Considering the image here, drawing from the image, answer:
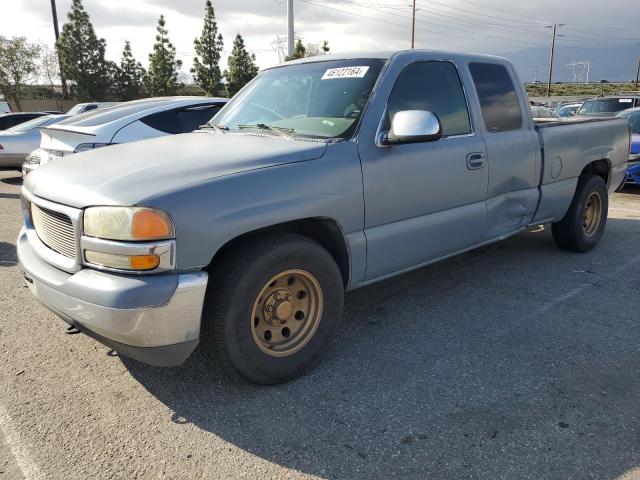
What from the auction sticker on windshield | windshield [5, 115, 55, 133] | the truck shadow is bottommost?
the truck shadow

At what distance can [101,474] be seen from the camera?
7.64 ft

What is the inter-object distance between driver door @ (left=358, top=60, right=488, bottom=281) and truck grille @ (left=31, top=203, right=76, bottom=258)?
5.53 feet

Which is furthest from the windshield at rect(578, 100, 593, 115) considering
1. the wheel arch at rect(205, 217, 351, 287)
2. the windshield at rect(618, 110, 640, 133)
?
the wheel arch at rect(205, 217, 351, 287)

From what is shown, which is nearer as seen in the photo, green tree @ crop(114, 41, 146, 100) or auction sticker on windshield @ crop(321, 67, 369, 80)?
auction sticker on windshield @ crop(321, 67, 369, 80)

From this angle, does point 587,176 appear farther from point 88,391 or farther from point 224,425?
point 88,391

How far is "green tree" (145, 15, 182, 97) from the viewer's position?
4602 centimetres

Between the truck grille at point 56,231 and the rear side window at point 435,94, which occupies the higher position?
the rear side window at point 435,94

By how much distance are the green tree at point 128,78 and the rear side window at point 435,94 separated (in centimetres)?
4754

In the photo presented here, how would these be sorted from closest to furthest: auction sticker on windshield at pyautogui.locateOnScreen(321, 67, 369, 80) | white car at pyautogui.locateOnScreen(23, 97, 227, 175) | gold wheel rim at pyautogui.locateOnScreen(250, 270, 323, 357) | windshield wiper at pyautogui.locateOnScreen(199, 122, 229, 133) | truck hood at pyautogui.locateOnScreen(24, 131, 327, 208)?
1. truck hood at pyautogui.locateOnScreen(24, 131, 327, 208)
2. gold wheel rim at pyautogui.locateOnScreen(250, 270, 323, 357)
3. auction sticker on windshield at pyautogui.locateOnScreen(321, 67, 369, 80)
4. windshield wiper at pyautogui.locateOnScreen(199, 122, 229, 133)
5. white car at pyautogui.locateOnScreen(23, 97, 227, 175)

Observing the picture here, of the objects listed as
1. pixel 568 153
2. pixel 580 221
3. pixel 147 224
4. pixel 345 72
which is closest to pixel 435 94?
pixel 345 72

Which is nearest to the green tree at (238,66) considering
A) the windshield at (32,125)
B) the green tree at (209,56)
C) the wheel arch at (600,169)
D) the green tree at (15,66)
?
the green tree at (209,56)

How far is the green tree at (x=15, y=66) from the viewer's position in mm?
43031

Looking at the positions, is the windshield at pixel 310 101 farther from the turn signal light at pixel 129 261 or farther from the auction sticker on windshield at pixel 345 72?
the turn signal light at pixel 129 261

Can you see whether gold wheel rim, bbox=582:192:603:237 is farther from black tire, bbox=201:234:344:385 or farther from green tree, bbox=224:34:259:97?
green tree, bbox=224:34:259:97
